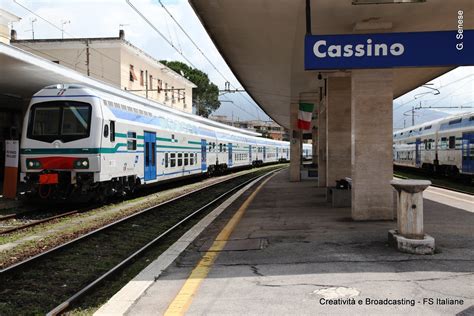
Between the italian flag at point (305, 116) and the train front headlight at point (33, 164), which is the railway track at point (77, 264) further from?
the italian flag at point (305, 116)

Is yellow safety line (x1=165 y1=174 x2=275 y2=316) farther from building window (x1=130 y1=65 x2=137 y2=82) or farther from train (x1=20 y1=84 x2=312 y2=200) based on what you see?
building window (x1=130 y1=65 x2=137 y2=82)

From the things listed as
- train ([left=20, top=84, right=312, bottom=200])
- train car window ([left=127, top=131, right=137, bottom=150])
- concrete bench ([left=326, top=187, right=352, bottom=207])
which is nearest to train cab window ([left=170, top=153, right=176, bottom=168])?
train ([left=20, top=84, right=312, bottom=200])

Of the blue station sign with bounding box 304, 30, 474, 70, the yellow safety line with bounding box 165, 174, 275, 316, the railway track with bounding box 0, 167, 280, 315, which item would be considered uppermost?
the blue station sign with bounding box 304, 30, 474, 70

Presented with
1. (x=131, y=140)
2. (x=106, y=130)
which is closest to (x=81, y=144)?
(x=106, y=130)

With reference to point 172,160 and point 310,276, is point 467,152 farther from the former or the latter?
point 310,276

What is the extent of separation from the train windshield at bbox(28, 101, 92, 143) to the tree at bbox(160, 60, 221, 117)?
54880mm

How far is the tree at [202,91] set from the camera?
69875 mm

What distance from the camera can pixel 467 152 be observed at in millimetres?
21906

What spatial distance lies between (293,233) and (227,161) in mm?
26168

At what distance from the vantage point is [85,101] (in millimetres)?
13023

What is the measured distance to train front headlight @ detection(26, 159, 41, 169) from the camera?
42.9ft

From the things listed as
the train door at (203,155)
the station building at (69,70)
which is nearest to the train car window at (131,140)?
the station building at (69,70)

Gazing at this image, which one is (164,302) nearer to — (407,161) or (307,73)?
(307,73)

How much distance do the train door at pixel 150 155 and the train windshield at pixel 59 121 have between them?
385cm
